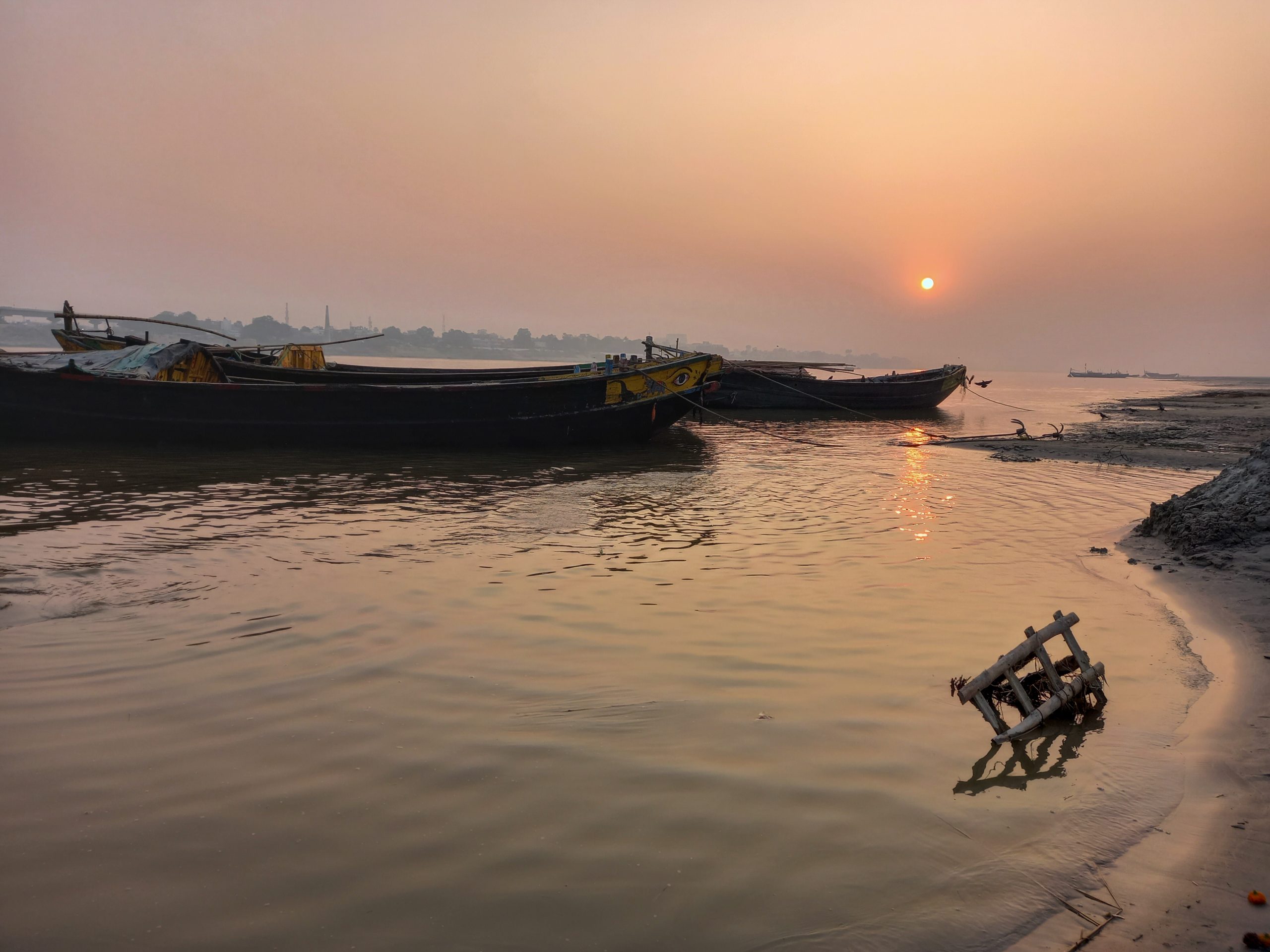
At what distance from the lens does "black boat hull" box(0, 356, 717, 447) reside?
16.1 meters

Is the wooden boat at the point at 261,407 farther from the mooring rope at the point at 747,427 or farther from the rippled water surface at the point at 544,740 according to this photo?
the rippled water surface at the point at 544,740

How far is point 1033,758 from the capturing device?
13.3 feet

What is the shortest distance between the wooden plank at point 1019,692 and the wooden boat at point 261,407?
13.4m

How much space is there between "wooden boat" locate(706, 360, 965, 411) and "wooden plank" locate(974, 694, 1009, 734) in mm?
28021

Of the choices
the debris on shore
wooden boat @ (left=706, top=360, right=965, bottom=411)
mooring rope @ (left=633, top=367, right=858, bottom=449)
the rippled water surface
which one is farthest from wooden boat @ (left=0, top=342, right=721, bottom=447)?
wooden boat @ (left=706, top=360, right=965, bottom=411)

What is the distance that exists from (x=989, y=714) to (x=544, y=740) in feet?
7.66

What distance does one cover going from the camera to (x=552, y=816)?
3381 millimetres

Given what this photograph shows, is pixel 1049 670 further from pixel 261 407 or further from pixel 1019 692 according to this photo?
pixel 261 407

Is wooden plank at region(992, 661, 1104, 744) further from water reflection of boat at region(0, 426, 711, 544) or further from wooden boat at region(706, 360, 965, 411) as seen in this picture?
wooden boat at region(706, 360, 965, 411)

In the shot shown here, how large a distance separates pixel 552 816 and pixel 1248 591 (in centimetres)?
655

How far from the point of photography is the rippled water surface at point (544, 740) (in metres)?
2.85

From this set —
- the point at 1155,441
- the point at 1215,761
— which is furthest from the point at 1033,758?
the point at 1155,441

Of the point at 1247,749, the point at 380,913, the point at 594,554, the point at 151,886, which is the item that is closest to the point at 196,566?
the point at 594,554

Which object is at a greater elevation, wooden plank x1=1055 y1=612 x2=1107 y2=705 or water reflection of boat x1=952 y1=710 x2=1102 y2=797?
wooden plank x1=1055 y1=612 x2=1107 y2=705
